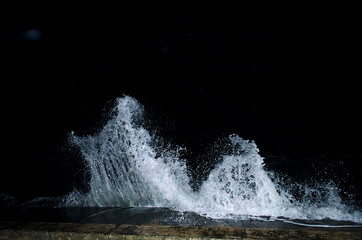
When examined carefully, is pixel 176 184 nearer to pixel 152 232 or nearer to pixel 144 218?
pixel 144 218

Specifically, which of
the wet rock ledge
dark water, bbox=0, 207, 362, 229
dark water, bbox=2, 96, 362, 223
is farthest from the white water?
the wet rock ledge

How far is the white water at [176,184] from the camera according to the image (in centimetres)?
337

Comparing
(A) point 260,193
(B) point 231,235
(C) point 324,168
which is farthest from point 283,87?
(B) point 231,235

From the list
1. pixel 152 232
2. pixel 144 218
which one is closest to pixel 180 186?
pixel 144 218

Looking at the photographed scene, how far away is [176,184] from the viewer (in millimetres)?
4469

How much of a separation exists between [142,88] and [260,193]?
2041cm

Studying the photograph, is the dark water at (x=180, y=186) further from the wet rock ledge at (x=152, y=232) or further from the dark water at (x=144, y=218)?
the wet rock ledge at (x=152, y=232)

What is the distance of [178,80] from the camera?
23.2 meters

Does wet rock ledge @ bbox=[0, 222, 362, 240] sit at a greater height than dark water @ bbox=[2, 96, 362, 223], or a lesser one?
lesser

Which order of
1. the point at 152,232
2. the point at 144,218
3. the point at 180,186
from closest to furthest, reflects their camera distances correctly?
the point at 152,232 → the point at 144,218 → the point at 180,186

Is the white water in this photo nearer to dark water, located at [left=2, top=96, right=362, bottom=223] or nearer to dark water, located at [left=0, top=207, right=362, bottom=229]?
dark water, located at [left=2, top=96, right=362, bottom=223]

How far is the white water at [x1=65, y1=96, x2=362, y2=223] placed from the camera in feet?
11.1

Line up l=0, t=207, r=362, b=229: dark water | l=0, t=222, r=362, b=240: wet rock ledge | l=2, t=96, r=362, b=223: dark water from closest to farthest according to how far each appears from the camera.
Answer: l=0, t=222, r=362, b=240: wet rock ledge
l=0, t=207, r=362, b=229: dark water
l=2, t=96, r=362, b=223: dark water

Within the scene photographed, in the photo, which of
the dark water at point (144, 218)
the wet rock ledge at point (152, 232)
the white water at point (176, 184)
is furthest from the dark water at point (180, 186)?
the wet rock ledge at point (152, 232)
